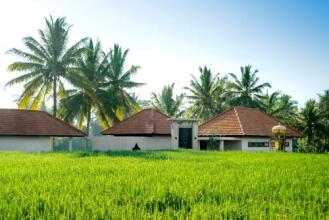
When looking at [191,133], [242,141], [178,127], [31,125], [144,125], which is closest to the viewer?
[31,125]

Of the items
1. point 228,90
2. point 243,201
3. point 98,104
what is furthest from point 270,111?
point 243,201

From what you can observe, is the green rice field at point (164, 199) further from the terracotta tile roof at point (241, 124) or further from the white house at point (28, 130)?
the terracotta tile roof at point (241, 124)

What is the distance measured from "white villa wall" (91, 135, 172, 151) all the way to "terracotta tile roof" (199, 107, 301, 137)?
521 cm

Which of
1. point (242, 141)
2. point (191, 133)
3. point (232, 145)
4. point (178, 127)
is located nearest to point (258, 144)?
point (242, 141)

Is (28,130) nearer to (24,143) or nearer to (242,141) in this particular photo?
(24,143)

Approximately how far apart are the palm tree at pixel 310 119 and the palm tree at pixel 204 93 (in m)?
8.53

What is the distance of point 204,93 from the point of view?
128ft

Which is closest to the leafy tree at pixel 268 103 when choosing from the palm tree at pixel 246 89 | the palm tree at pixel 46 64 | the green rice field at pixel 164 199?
the palm tree at pixel 246 89

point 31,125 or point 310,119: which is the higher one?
point 310,119

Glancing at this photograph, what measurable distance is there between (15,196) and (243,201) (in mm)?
2788

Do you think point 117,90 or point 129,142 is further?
point 117,90

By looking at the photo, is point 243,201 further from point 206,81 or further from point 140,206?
point 206,81

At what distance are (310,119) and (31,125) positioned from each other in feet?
86.9

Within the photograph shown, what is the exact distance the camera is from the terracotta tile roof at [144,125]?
28141 mm
